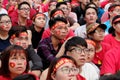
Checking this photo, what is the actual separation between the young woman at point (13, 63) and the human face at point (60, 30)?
1.28 meters

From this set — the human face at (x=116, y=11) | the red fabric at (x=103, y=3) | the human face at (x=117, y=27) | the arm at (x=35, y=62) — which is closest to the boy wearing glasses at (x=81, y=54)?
the arm at (x=35, y=62)

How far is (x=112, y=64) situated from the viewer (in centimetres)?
420

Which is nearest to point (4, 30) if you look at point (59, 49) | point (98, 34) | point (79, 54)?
point (59, 49)

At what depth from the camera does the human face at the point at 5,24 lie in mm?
5449

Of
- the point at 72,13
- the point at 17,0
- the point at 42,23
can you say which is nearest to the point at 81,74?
the point at 42,23

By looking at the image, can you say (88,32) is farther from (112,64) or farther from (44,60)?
(112,64)

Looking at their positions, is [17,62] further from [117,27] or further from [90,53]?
[117,27]

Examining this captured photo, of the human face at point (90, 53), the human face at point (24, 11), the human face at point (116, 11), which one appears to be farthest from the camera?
the human face at point (24, 11)

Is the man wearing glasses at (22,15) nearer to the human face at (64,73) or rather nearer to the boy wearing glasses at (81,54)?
the boy wearing glasses at (81,54)

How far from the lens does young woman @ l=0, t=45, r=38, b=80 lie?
12.0 feet

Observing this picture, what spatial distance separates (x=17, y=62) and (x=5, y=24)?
1944mm

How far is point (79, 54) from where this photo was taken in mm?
4012

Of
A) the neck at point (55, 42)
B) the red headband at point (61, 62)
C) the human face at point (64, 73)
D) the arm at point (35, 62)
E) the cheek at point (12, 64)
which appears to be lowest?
→ the arm at point (35, 62)

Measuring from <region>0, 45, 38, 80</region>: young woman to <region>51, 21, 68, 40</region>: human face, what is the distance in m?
1.28
